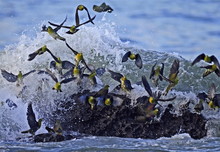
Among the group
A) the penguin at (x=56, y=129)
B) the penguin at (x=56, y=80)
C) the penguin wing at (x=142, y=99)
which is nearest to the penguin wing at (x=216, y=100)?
the penguin wing at (x=142, y=99)

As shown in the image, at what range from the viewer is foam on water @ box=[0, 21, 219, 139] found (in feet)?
33.8

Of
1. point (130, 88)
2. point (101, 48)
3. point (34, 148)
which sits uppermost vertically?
point (101, 48)

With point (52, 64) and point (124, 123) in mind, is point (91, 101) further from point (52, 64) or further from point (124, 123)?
point (52, 64)

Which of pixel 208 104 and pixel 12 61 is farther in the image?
pixel 12 61

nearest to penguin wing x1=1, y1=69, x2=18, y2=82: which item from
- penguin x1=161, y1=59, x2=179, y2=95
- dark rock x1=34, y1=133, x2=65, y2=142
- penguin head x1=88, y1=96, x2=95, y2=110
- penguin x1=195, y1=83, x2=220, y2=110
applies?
penguin head x1=88, y1=96, x2=95, y2=110

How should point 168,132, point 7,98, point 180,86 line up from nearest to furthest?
point 168,132 → point 7,98 → point 180,86

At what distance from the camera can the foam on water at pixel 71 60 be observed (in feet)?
33.8

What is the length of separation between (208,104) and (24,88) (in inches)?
97.7

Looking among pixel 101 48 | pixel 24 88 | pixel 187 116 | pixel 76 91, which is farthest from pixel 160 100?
pixel 101 48

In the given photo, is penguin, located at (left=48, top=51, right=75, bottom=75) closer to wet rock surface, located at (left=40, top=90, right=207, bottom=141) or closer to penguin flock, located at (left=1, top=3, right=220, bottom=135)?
penguin flock, located at (left=1, top=3, right=220, bottom=135)

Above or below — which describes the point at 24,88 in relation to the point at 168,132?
above

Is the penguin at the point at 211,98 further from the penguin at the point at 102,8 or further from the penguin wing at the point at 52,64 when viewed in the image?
the penguin wing at the point at 52,64

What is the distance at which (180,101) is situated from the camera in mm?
10312

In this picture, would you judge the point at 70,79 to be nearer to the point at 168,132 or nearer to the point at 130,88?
the point at 130,88
